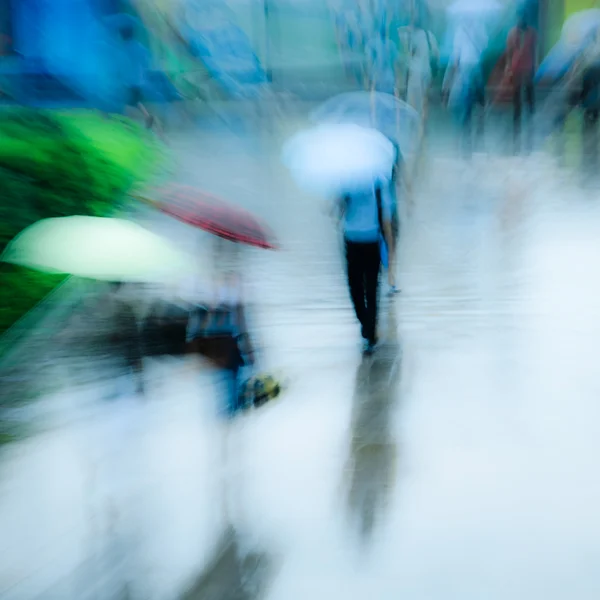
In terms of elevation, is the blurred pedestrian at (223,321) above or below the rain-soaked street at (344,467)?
above

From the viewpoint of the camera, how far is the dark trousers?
242 inches

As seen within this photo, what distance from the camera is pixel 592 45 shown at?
20.2 meters

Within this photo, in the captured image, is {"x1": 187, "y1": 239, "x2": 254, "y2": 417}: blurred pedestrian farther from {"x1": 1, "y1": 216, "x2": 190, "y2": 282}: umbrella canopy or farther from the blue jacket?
A: the blue jacket

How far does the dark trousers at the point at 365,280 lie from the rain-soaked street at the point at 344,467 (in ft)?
0.80

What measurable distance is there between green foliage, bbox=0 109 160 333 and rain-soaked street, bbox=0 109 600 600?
1131mm

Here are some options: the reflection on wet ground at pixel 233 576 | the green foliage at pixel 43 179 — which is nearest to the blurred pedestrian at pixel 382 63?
the green foliage at pixel 43 179

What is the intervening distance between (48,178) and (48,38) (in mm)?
13196

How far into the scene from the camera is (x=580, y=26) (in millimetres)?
21141

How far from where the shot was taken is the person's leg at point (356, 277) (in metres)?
6.19

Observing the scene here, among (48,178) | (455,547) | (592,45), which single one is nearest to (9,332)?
(48,178)

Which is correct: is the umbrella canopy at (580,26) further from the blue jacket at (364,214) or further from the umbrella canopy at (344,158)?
the blue jacket at (364,214)

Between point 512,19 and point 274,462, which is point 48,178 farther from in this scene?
point 512,19

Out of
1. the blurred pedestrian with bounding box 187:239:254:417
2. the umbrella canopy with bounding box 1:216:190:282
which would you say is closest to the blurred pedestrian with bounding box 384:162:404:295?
the blurred pedestrian with bounding box 187:239:254:417

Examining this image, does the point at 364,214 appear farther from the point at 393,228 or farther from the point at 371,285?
the point at 393,228
